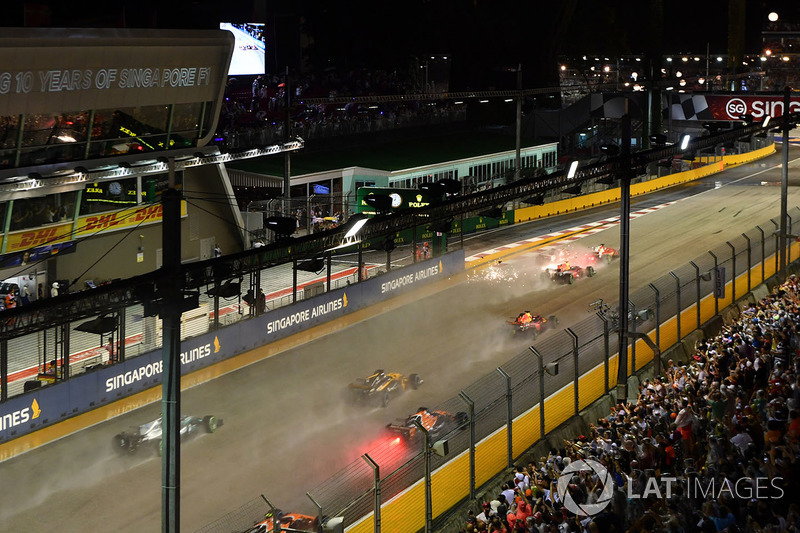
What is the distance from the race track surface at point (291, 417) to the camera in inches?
665

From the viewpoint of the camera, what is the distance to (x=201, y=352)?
896 inches

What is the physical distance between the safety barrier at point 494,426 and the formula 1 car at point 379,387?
5.02 ft

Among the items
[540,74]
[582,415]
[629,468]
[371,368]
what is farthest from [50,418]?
[540,74]

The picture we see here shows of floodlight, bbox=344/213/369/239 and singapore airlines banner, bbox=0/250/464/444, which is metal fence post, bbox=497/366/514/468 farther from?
singapore airlines banner, bbox=0/250/464/444

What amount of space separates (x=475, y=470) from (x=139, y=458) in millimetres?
6708

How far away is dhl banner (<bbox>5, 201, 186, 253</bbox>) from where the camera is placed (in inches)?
1078

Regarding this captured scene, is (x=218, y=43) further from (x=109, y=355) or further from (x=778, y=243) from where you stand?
(x=778, y=243)

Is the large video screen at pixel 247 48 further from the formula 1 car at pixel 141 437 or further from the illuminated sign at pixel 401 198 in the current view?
the formula 1 car at pixel 141 437

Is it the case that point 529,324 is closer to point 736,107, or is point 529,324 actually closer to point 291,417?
point 291,417

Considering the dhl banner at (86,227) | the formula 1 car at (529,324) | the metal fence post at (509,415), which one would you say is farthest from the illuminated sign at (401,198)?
the metal fence post at (509,415)

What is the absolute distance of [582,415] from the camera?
717 inches

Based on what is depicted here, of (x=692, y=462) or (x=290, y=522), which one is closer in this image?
(x=692, y=462)

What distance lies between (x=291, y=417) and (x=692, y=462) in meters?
10.4

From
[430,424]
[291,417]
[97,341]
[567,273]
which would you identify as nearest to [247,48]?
[567,273]
